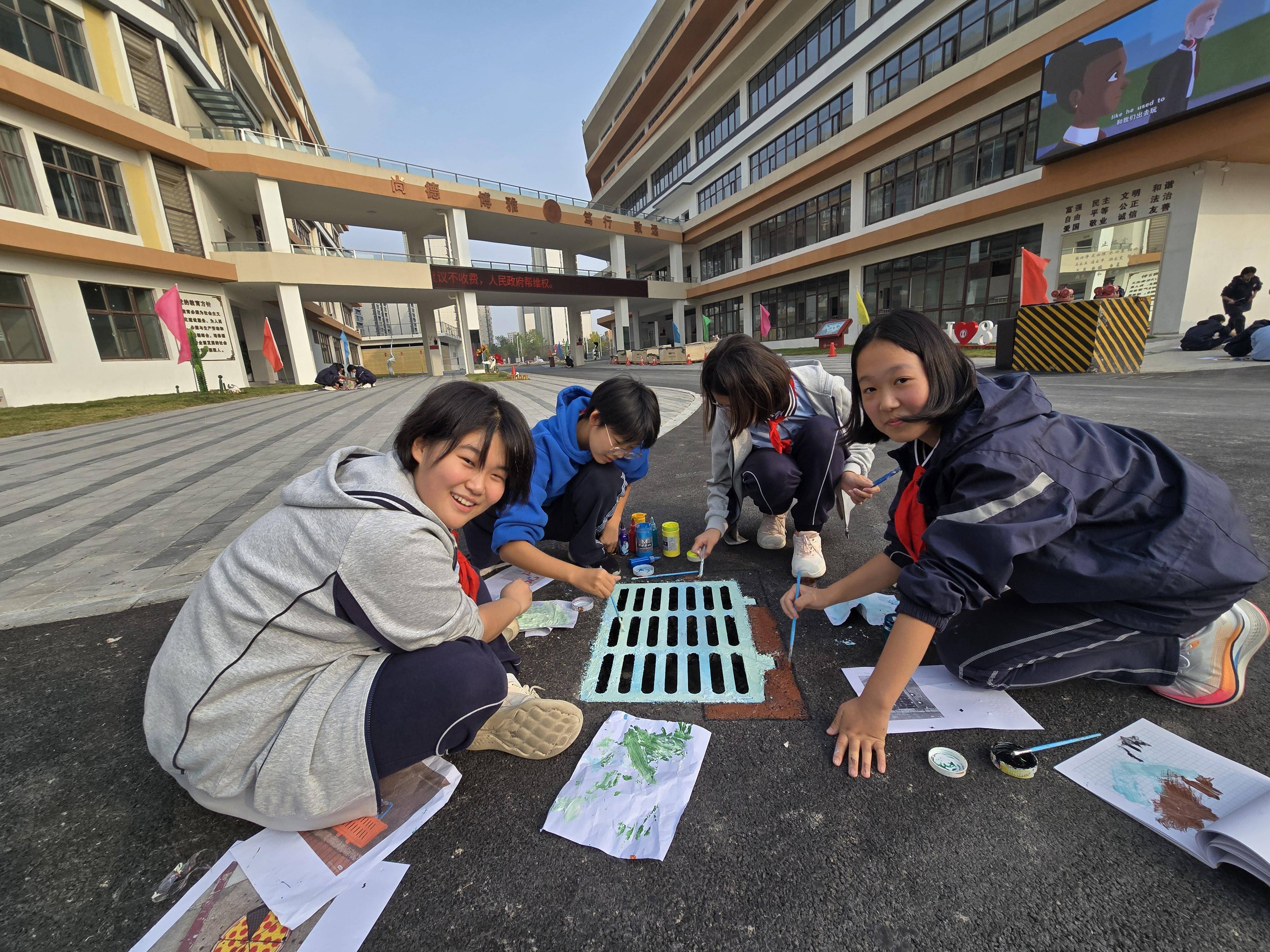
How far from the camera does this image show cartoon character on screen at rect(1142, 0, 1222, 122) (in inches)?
393

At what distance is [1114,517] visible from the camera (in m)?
1.25

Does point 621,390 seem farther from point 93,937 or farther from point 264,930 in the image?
point 93,937

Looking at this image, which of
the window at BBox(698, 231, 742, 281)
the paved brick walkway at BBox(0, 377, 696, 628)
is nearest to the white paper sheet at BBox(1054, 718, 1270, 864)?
the paved brick walkway at BBox(0, 377, 696, 628)

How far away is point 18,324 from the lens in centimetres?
1059

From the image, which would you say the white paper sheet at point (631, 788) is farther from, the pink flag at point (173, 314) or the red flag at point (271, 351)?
the red flag at point (271, 351)

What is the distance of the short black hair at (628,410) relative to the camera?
2098 mm

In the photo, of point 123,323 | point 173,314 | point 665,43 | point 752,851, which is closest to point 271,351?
point 123,323

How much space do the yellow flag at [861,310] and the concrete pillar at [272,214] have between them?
19.6 metres

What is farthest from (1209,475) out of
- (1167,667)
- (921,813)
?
(921,813)

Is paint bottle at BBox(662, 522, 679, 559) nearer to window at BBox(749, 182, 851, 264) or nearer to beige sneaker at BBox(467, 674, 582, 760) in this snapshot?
beige sneaker at BBox(467, 674, 582, 760)

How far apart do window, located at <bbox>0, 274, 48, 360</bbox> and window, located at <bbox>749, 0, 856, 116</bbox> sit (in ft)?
85.6

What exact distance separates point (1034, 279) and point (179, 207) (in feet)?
73.2

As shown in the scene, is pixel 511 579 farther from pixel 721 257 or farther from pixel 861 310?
pixel 721 257

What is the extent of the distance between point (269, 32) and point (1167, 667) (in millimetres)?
39694
